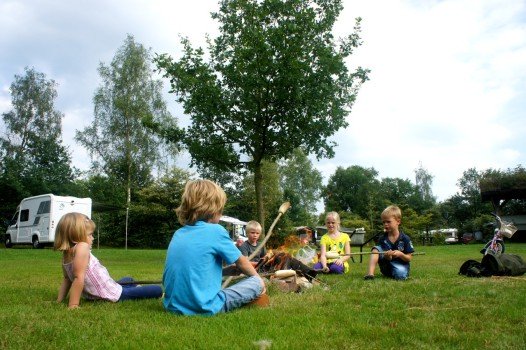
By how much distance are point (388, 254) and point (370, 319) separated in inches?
127

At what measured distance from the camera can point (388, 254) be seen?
22.2 feet

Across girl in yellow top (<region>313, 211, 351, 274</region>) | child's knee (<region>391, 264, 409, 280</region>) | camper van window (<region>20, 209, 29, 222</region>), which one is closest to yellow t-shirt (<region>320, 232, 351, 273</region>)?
girl in yellow top (<region>313, 211, 351, 274</region>)

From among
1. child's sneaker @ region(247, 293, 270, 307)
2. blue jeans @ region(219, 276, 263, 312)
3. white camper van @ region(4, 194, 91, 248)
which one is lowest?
child's sneaker @ region(247, 293, 270, 307)

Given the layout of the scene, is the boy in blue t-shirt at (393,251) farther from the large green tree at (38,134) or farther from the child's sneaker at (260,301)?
the large green tree at (38,134)

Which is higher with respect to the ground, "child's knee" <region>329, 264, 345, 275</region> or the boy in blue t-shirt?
the boy in blue t-shirt

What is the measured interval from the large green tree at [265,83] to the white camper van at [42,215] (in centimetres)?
1117

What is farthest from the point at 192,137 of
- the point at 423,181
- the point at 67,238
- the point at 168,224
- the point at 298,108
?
the point at 423,181

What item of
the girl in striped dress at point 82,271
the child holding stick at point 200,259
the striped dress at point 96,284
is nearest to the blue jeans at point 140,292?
the girl in striped dress at point 82,271

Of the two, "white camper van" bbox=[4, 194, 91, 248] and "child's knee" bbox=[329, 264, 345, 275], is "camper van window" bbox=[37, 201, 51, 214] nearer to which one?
"white camper van" bbox=[4, 194, 91, 248]

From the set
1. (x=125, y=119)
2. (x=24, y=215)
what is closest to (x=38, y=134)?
(x=125, y=119)

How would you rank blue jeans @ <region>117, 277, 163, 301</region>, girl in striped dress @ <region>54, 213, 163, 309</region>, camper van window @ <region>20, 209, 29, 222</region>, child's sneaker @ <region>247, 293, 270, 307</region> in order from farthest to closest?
camper van window @ <region>20, 209, 29, 222</region> → blue jeans @ <region>117, 277, 163, 301</region> → girl in striped dress @ <region>54, 213, 163, 309</region> → child's sneaker @ <region>247, 293, 270, 307</region>

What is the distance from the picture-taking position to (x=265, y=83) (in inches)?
540

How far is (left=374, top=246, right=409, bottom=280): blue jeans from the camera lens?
6809 millimetres

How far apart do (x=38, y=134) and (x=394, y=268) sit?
118 ft
